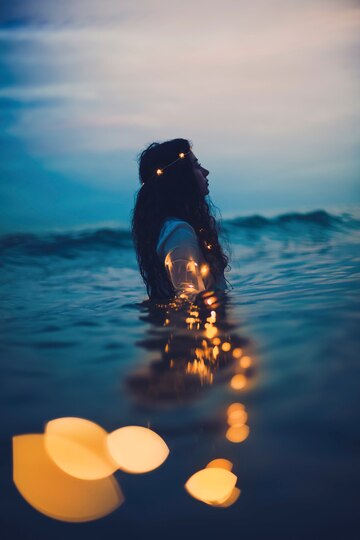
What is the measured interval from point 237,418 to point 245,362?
1.57 feet

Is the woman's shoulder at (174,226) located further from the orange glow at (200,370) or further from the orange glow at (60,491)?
the orange glow at (60,491)

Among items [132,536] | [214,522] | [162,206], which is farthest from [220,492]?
[162,206]

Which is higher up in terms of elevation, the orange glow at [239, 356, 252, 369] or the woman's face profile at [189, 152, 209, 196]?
the woman's face profile at [189, 152, 209, 196]

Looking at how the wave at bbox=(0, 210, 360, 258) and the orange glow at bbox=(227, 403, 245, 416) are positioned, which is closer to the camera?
the orange glow at bbox=(227, 403, 245, 416)

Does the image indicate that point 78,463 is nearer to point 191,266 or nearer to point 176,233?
point 191,266

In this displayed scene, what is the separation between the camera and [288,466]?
1.04 m

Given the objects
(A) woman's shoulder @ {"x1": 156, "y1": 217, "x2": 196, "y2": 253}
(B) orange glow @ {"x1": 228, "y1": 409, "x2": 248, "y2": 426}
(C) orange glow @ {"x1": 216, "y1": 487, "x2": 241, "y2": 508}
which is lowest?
(C) orange glow @ {"x1": 216, "y1": 487, "x2": 241, "y2": 508}

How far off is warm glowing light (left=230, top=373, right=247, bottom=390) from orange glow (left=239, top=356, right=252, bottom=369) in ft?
0.31

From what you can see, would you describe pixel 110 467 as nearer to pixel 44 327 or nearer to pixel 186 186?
pixel 44 327

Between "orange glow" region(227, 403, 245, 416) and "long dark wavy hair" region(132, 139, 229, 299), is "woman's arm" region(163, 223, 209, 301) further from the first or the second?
"orange glow" region(227, 403, 245, 416)

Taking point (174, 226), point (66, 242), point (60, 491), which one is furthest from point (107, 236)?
point (60, 491)

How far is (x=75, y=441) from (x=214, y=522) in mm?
515

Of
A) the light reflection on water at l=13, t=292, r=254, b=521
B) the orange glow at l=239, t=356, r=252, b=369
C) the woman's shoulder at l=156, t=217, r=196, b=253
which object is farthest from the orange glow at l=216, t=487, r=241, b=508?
the woman's shoulder at l=156, t=217, r=196, b=253

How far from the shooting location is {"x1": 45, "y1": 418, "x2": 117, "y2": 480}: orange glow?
1.13 metres
